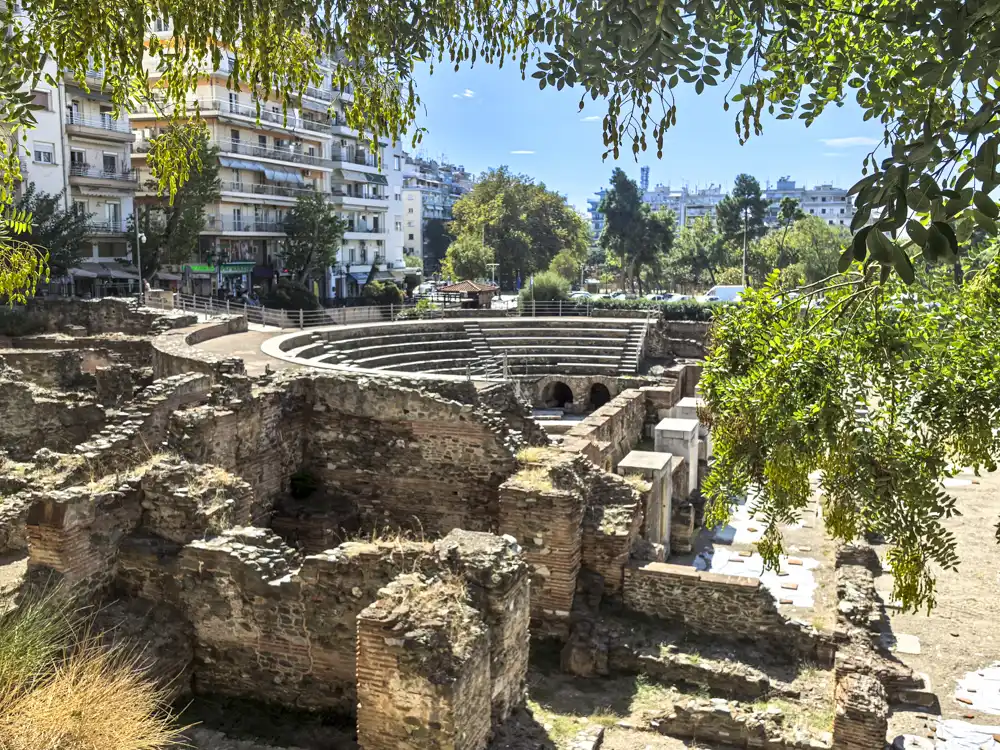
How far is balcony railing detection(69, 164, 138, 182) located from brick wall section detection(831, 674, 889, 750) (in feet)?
119

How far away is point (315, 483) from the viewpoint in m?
13.4

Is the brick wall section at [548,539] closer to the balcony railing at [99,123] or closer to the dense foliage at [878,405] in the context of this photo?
the dense foliage at [878,405]

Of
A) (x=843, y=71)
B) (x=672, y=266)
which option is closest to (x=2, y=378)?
(x=843, y=71)

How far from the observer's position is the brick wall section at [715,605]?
956 centimetres

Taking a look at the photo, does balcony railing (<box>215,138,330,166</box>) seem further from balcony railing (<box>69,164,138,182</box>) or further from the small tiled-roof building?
the small tiled-roof building

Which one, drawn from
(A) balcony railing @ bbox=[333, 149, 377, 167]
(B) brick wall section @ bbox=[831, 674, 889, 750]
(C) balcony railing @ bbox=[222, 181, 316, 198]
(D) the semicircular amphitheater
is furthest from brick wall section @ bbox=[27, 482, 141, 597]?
(A) balcony railing @ bbox=[333, 149, 377, 167]

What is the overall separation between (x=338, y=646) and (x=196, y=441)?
176 inches

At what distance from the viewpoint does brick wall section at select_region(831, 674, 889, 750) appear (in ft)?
25.3

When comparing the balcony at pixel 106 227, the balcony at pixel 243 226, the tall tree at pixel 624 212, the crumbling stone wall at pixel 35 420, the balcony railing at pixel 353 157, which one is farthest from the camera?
the tall tree at pixel 624 212

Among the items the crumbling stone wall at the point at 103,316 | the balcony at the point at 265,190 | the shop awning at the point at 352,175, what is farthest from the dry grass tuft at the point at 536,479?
the shop awning at the point at 352,175

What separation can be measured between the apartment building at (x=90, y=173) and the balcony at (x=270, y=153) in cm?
470

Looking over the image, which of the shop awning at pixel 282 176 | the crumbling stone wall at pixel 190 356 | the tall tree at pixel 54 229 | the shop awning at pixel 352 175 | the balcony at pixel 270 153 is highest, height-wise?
the balcony at pixel 270 153

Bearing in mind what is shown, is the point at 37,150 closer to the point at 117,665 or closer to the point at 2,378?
the point at 2,378

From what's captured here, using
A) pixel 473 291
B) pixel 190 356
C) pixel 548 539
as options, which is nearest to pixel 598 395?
pixel 473 291
